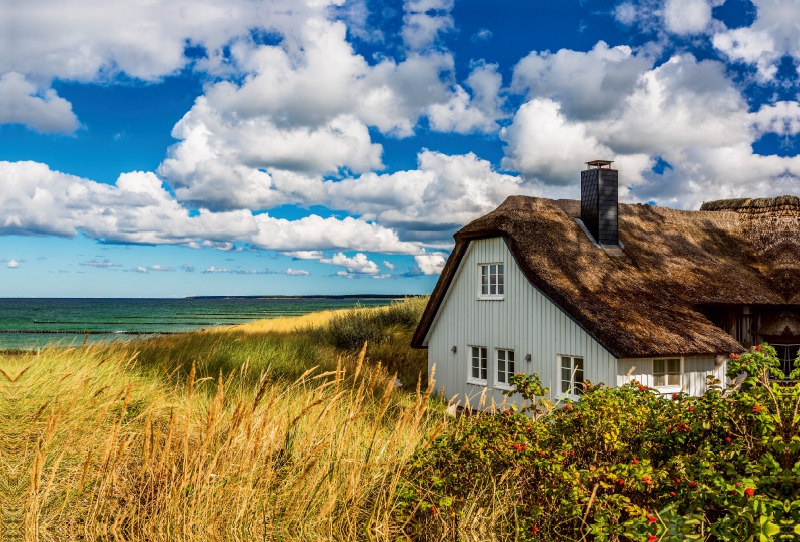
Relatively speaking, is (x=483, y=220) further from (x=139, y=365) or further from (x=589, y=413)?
(x=589, y=413)

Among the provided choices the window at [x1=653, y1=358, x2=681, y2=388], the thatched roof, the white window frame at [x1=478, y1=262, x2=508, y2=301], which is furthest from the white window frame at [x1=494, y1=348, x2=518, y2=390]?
the window at [x1=653, y1=358, x2=681, y2=388]

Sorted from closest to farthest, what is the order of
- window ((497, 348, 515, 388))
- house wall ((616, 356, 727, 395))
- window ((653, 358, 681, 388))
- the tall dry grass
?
the tall dry grass < house wall ((616, 356, 727, 395)) < window ((653, 358, 681, 388)) < window ((497, 348, 515, 388))

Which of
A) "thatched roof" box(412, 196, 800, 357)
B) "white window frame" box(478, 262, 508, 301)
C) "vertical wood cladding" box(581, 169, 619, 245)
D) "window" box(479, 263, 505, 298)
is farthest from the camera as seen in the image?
"vertical wood cladding" box(581, 169, 619, 245)

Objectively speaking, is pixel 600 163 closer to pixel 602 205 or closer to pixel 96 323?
pixel 602 205

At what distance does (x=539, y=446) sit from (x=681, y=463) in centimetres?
114

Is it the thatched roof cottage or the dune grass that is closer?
the dune grass

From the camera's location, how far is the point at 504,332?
1588 cm

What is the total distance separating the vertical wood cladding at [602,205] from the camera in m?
16.6

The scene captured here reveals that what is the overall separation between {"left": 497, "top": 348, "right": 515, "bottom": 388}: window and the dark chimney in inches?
156

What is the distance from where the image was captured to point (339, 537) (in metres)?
3.87

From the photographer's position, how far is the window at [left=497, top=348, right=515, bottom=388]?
15766mm

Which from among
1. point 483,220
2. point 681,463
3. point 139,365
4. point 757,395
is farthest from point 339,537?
point 483,220

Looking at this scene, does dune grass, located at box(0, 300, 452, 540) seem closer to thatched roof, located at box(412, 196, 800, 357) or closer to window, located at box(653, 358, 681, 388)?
thatched roof, located at box(412, 196, 800, 357)

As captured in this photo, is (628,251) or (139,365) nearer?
(139,365)
